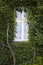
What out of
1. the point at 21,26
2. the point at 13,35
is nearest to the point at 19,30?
the point at 21,26

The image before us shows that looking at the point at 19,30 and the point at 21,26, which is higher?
the point at 21,26

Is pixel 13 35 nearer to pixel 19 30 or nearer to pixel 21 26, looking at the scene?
pixel 19 30

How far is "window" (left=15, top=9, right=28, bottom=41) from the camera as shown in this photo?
12.1 meters

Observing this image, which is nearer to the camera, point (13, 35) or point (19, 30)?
point (13, 35)

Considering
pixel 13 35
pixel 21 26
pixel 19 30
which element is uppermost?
pixel 21 26

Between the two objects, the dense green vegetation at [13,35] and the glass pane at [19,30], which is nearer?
the dense green vegetation at [13,35]

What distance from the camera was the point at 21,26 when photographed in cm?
1220

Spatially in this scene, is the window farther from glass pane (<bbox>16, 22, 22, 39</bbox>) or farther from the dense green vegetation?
the dense green vegetation

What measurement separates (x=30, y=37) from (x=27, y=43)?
30 cm

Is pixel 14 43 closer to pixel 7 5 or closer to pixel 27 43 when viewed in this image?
pixel 27 43

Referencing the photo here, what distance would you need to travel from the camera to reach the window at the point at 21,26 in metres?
12.1

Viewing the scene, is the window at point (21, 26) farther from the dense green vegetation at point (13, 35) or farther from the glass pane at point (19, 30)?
the dense green vegetation at point (13, 35)

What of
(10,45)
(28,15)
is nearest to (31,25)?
(28,15)

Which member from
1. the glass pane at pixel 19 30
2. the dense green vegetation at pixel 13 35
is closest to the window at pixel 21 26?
the glass pane at pixel 19 30
